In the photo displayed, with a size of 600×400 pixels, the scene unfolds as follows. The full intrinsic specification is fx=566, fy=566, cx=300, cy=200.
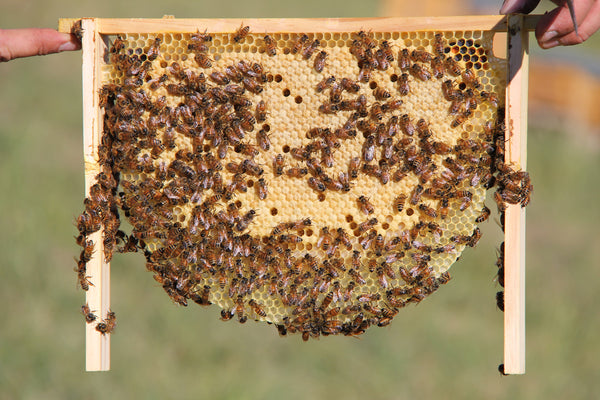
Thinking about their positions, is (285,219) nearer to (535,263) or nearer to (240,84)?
(240,84)

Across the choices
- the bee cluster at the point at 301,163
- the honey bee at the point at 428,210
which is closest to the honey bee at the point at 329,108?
the bee cluster at the point at 301,163

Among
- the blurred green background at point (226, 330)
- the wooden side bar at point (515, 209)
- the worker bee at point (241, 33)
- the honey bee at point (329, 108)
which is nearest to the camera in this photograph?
the wooden side bar at point (515, 209)

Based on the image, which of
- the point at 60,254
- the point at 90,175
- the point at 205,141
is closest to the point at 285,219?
the point at 205,141

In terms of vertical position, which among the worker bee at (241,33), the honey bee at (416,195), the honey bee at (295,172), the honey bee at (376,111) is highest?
the worker bee at (241,33)

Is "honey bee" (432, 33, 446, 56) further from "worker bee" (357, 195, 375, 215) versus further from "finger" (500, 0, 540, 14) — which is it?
"worker bee" (357, 195, 375, 215)

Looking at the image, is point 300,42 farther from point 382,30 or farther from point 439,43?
point 439,43

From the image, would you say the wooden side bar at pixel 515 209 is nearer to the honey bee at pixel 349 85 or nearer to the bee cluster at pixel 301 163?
the bee cluster at pixel 301 163

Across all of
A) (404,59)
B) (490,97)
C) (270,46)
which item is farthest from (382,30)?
(490,97)
